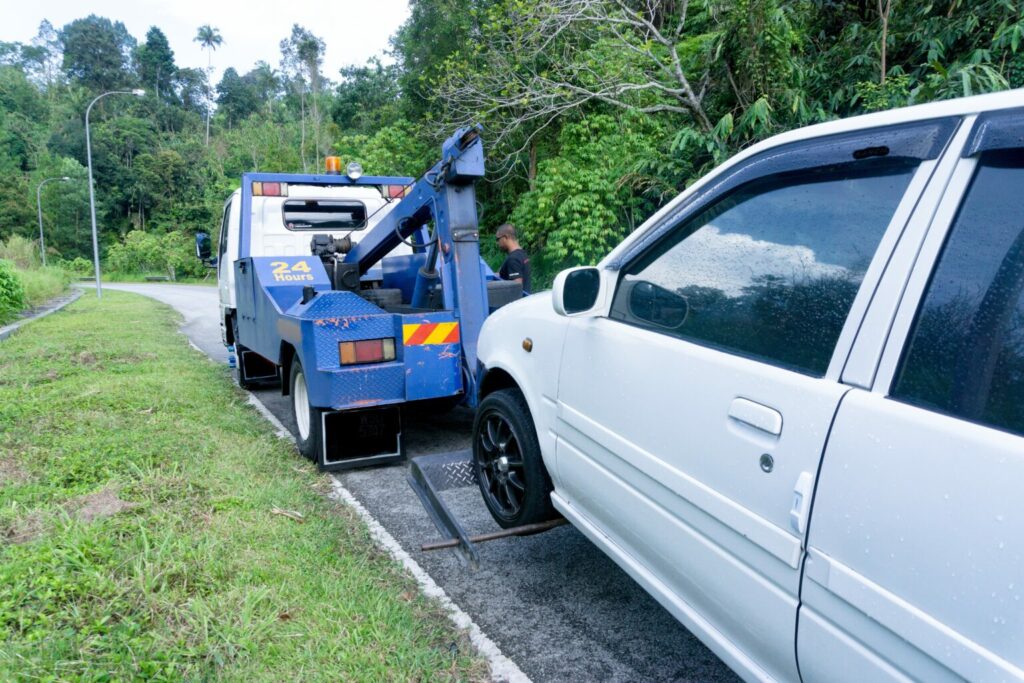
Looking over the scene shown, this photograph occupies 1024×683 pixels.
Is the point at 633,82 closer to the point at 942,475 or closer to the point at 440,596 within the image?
the point at 440,596

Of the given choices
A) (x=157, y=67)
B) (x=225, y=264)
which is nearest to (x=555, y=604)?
(x=225, y=264)

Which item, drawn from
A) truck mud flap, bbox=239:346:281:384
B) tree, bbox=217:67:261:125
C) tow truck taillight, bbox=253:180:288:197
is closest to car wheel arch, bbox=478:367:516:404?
tow truck taillight, bbox=253:180:288:197

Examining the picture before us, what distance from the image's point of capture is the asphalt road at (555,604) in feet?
8.63

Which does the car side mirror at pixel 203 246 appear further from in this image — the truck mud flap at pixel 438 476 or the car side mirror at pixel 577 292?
the car side mirror at pixel 577 292

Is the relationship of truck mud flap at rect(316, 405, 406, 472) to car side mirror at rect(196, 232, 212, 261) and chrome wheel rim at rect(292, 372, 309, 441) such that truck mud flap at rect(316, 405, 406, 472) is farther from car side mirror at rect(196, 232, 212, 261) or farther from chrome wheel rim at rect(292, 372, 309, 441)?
car side mirror at rect(196, 232, 212, 261)

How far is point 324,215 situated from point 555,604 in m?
5.51

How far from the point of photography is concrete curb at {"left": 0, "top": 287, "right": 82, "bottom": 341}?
12.0 m

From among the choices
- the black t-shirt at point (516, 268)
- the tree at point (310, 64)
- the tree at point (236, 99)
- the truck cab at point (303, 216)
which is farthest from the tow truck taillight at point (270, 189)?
the tree at point (236, 99)

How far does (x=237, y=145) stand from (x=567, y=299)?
7821 cm

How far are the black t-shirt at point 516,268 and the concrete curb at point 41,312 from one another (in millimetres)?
9667

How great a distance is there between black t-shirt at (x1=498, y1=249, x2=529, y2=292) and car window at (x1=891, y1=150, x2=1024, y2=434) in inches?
192

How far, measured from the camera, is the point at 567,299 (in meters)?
2.48

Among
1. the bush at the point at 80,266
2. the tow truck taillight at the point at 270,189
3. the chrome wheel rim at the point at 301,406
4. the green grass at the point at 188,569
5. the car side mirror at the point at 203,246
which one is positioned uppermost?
the bush at the point at 80,266

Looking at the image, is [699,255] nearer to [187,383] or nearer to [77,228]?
[187,383]
